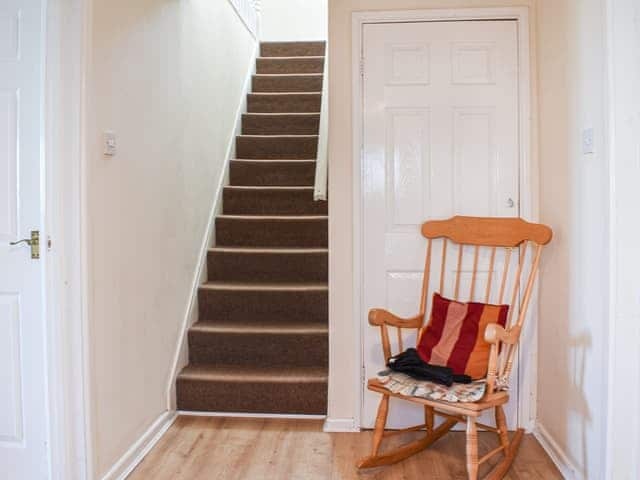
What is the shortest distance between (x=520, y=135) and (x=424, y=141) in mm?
466

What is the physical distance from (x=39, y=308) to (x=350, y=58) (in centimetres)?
181

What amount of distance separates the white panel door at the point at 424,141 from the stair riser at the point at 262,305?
0.71 meters

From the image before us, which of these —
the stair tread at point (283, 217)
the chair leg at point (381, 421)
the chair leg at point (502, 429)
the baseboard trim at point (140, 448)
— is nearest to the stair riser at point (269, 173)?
the stair tread at point (283, 217)

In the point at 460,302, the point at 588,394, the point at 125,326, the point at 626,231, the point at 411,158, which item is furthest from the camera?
the point at 411,158

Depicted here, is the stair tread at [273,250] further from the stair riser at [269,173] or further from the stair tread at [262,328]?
the stair riser at [269,173]

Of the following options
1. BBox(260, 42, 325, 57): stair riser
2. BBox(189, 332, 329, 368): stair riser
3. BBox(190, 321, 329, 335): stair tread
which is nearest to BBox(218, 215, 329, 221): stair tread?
BBox(190, 321, 329, 335): stair tread

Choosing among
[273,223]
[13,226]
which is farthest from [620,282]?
[273,223]

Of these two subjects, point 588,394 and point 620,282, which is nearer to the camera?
point 620,282

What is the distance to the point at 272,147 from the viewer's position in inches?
190

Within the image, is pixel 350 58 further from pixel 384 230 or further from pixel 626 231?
pixel 626 231

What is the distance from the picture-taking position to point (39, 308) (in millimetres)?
2143

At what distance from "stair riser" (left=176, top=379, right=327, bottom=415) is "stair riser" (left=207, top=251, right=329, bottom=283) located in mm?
914

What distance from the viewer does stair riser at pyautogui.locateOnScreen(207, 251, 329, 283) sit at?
3770 millimetres

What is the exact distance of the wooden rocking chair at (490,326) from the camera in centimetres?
216
